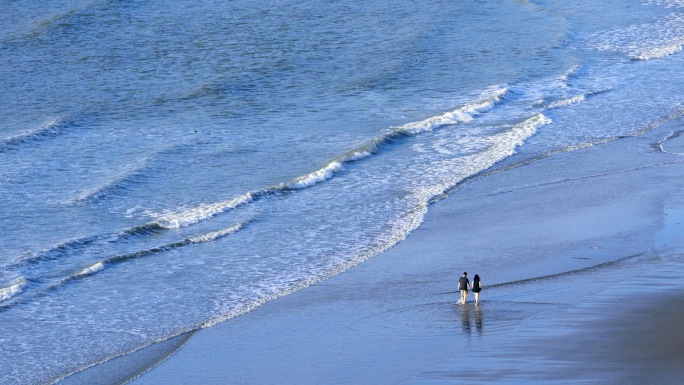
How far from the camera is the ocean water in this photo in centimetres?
2088

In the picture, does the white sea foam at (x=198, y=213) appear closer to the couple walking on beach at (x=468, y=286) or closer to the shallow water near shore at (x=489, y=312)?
the shallow water near shore at (x=489, y=312)

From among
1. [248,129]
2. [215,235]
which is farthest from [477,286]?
[248,129]

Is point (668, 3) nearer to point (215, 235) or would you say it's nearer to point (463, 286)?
point (215, 235)

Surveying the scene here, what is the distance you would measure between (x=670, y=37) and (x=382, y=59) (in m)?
12.3

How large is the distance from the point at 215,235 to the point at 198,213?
1.59m

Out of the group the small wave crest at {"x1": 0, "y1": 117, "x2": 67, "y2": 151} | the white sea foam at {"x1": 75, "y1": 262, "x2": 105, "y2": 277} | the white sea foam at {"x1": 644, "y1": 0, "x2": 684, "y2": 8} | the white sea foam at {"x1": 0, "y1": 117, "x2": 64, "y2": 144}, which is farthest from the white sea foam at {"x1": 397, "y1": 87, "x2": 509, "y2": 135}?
the white sea foam at {"x1": 644, "y1": 0, "x2": 684, "y2": 8}

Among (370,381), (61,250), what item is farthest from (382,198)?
(370,381)

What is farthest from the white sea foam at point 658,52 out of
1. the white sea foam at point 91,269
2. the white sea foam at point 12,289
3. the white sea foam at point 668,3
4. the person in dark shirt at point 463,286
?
the white sea foam at point 12,289

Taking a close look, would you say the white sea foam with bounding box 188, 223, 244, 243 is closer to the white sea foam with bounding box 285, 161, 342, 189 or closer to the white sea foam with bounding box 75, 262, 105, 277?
the white sea foam with bounding box 75, 262, 105, 277

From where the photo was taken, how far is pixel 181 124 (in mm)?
32812

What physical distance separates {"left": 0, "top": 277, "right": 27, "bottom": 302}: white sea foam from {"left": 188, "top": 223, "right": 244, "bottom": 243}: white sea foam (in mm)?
3780

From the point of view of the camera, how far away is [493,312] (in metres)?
18.3

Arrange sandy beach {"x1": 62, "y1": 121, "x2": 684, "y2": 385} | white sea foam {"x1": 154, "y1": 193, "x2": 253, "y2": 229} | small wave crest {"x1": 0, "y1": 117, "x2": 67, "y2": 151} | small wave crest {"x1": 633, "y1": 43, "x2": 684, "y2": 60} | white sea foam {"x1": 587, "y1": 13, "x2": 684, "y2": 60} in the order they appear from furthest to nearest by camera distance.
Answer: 1. white sea foam {"x1": 587, "y1": 13, "x2": 684, "y2": 60}
2. small wave crest {"x1": 633, "y1": 43, "x2": 684, "y2": 60}
3. small wave crest {"x1": 0, "y1": 117, "x2": 67, "y2": 151}
4. white sea foam {"x1": 154, "y1": 193, "x2": 253, "y2": 229}
5. sandy beach {"x1": 62, "y1": 121, "x2": 684, "y2": 385}

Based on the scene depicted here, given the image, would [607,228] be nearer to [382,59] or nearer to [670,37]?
[382,59]
